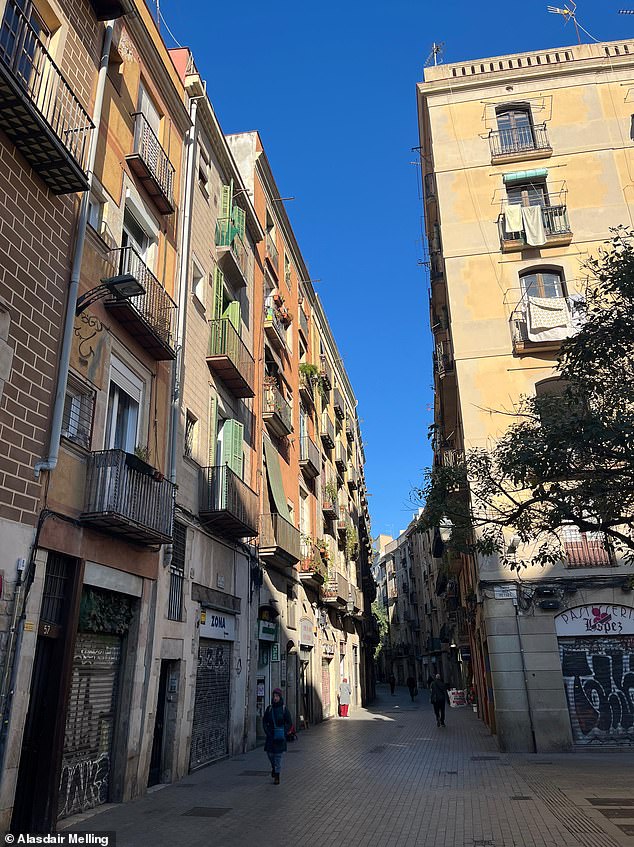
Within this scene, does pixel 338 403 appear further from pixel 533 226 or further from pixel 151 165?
pixel 151 165

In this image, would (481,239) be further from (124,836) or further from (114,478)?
(124,836)

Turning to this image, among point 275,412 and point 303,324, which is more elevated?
point 303,324

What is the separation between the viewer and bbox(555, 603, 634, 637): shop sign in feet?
52.6

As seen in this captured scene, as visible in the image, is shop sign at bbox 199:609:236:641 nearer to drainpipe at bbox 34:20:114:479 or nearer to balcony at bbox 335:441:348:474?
drainpipe at bbox 34:20:114:479

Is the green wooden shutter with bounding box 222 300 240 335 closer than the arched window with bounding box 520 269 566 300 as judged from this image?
Yes

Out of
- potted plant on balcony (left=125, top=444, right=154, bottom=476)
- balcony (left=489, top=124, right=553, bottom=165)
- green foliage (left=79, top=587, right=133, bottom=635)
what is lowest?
green foliage (left=79, top=587, right=133, bottom=635)

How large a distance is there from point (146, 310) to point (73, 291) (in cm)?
251

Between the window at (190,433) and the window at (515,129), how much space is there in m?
14.2

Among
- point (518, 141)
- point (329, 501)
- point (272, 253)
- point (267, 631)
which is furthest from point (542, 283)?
point (329, 501)

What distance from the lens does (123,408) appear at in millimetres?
11461

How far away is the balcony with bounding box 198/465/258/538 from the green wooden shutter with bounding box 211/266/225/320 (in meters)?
4.26

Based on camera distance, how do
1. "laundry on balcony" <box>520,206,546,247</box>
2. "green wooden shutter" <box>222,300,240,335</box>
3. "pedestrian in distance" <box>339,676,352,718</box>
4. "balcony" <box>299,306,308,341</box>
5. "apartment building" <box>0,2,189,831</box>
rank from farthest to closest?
"balcony" <box>299,306,308,341</box> < "pedestrian in distance" <box>339,676,352,718</box> < "laundry on balcony" <box>520,206,546,247</box> < "green wooden shutter" <box>222,300,240,335</box> < "apartment building" <box>0,2,189,831</box>

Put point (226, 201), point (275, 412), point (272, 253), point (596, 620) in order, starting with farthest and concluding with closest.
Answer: point (272, 253) → point (275, 412) → point (226, 201) → point (596, 620)

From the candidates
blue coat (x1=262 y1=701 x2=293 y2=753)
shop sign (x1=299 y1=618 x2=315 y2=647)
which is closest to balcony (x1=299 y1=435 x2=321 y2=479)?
shop sign (x1=299 y1=618 x2=315 y2=647)
